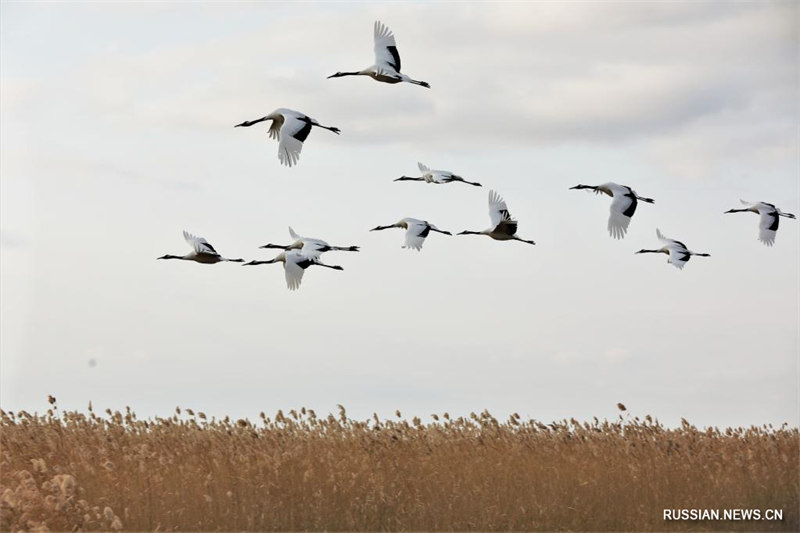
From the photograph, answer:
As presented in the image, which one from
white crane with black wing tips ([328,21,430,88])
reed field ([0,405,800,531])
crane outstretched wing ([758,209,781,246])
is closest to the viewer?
reed field ([0,405,800,531])

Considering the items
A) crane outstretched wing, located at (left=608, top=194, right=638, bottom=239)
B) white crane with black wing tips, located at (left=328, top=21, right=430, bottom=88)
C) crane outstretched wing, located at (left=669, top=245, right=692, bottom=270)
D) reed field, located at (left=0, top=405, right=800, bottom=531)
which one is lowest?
reed field, located at (left=0, top=405, right=800, bottom=531)

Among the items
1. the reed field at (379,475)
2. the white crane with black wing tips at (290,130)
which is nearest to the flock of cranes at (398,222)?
the white crane with black wing tips at (290,130)

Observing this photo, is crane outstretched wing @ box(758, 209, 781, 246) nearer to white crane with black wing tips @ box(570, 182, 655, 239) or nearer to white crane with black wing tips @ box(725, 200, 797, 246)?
white crane with black wing tips @ box(725, 200, 797, 246)

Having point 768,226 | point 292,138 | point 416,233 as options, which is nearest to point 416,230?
point 416,233

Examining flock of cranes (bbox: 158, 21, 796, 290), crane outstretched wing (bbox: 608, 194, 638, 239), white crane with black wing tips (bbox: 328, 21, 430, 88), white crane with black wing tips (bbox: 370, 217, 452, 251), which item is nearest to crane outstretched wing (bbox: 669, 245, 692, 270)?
flock of cranes (bbox: 158, 21, 796, 290)

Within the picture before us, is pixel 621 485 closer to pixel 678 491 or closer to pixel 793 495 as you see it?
pixel 678 491

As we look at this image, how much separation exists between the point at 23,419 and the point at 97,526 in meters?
3.65

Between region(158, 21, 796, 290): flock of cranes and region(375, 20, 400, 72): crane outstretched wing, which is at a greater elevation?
region(375, 20, 400, 72): crane outstretched wing

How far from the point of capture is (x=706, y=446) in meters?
12.1

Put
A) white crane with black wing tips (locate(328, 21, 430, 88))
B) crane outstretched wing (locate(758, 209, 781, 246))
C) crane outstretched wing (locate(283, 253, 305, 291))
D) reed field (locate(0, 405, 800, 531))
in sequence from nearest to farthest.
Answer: reed field (locate(0, 405, 800, 531)) < crane outstretched wing (locate(283, 253, 305, 291)) < white crane with black wing tips (locate(328, 21, 430, 88)) < crane outstretched wing (locate(758, 209, 781, 246))

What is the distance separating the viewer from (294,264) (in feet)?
36.8

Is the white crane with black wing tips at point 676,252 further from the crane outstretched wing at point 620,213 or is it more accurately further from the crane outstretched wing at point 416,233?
the crane outstretched wing at point 416,233

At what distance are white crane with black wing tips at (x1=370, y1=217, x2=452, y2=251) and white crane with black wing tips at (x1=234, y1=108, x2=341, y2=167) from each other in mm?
1882

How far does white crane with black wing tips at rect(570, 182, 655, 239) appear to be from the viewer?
41.1ft
